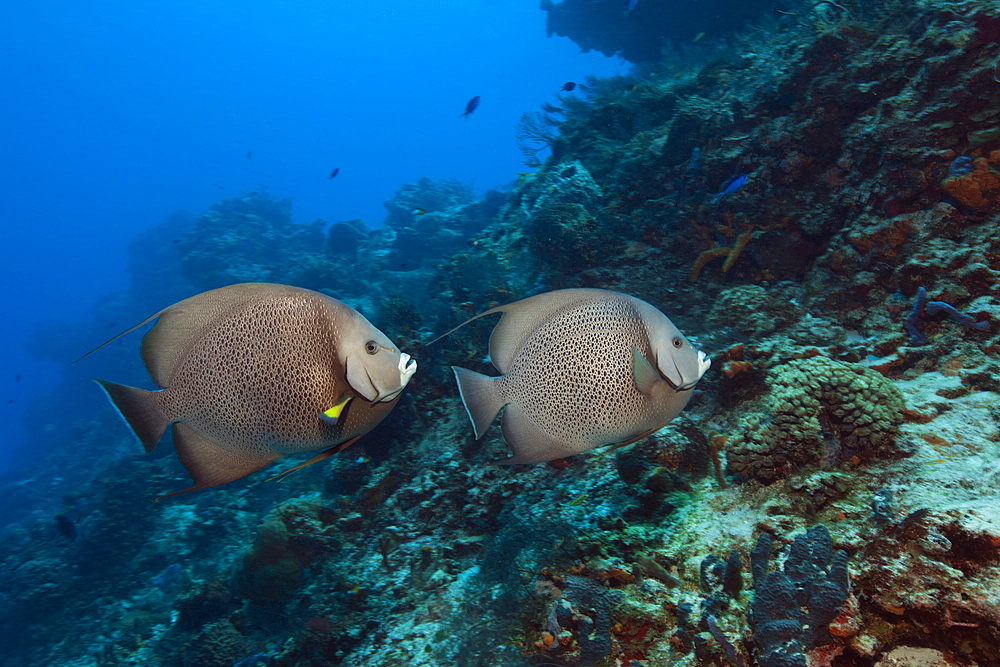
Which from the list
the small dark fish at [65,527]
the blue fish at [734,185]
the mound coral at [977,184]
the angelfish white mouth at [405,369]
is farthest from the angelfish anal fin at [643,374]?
the small dark fish at [65,527]

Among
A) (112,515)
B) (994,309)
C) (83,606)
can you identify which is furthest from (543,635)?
(112,515)

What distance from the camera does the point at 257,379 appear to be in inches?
68.6

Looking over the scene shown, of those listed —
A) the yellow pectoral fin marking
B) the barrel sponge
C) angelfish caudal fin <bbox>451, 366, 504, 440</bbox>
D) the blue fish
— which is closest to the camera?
the yellow pectoral fin marking

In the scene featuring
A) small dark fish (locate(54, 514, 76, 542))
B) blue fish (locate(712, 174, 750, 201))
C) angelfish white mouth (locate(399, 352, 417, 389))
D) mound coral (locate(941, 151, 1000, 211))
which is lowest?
small dark fish (locate(54, 514, 76, 542))

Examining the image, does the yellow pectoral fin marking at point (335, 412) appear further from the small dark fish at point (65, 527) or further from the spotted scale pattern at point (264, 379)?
the small dark fish at point (65, 527)

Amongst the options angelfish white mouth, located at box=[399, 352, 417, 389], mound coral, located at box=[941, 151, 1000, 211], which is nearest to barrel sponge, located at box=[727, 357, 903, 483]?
mound coral, located at box=[941, 151, 1000, 211]

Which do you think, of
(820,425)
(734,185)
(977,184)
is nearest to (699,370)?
(820,425)

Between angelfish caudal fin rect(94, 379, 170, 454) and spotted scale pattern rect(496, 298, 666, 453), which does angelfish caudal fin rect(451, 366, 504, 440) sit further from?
angelfish caudal fin rect(94, 379, 170, 454)

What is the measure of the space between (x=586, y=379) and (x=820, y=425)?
6.38ft

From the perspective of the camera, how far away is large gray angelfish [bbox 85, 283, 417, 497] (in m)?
1.70

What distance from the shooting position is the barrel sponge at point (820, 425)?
105 inches

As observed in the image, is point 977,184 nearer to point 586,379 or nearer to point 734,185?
point 734,185

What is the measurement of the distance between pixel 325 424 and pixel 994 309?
4.54 m

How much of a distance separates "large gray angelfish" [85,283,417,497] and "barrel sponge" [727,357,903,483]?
2.37 meters
